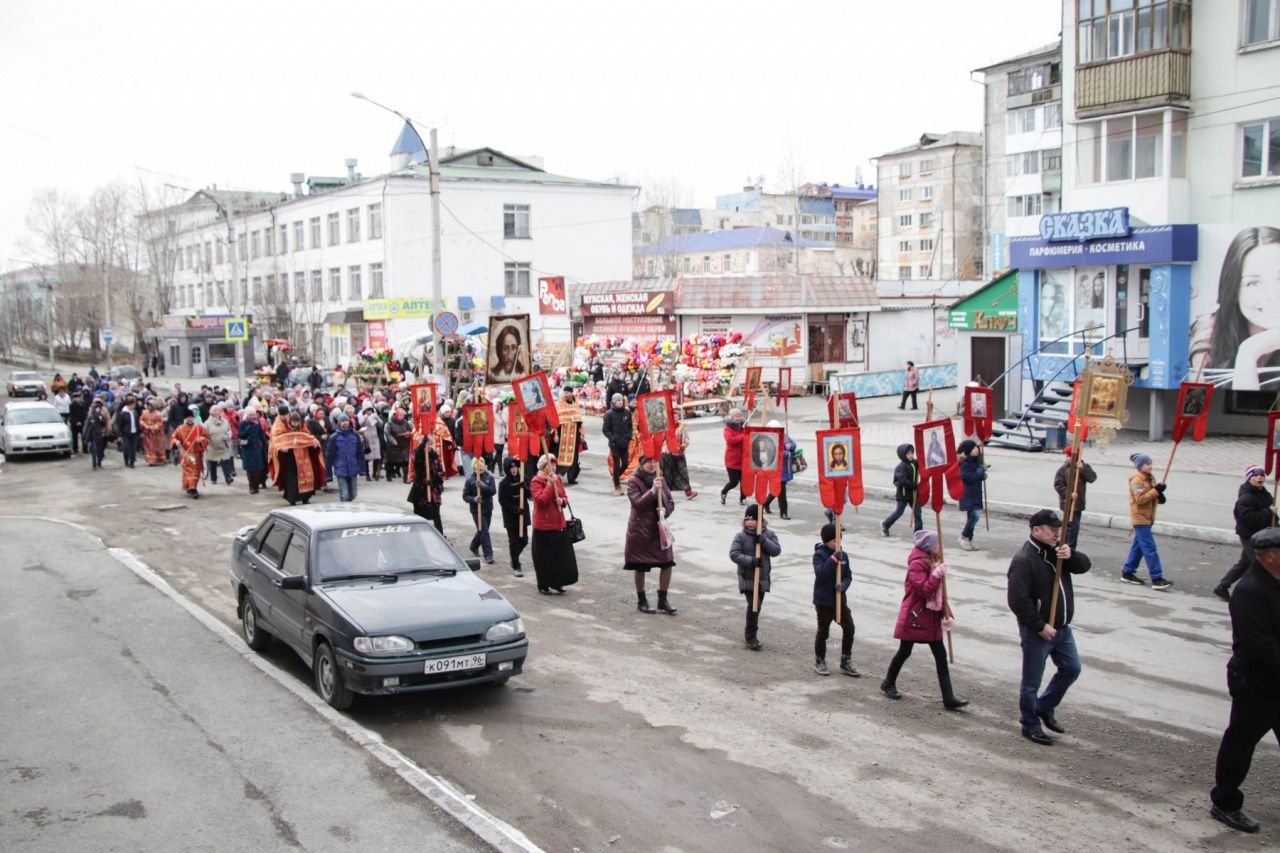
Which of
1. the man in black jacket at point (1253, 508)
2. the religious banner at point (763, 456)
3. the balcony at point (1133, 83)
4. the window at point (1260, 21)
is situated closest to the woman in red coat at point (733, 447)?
the religious banner at point (763, 456)

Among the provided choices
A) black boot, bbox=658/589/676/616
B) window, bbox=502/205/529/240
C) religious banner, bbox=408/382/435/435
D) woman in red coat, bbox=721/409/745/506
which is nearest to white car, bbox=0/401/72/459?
religious banner, bbox=408/382/435/435

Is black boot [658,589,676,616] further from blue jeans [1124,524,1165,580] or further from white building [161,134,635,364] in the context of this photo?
white building [161,134,635,364]

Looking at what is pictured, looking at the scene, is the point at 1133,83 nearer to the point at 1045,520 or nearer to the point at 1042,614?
the point at 1045,520

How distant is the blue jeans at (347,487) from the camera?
19500mm

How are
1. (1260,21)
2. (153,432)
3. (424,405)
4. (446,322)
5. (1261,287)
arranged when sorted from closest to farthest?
(424,405) < (1261,287) < (1260,21) < (153,432) < (446,322)

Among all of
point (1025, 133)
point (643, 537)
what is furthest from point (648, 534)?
point (1025, 133)

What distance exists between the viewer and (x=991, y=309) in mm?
29984

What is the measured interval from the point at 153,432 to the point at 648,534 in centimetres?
1895

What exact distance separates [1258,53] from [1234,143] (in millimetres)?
1898

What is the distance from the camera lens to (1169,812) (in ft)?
22.0

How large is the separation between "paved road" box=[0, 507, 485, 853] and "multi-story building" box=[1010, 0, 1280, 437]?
20.5 meters

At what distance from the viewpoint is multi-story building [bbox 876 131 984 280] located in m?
80.9

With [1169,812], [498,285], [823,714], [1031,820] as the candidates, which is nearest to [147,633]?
[823,714]

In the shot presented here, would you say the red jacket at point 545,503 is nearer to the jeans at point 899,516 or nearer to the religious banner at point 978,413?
the jeans at point 899,516
